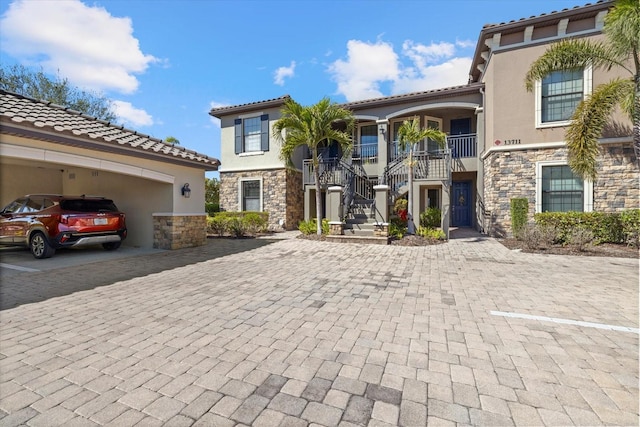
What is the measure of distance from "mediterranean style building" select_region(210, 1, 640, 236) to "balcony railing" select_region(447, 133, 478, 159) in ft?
0.16

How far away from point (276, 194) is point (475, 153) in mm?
10115

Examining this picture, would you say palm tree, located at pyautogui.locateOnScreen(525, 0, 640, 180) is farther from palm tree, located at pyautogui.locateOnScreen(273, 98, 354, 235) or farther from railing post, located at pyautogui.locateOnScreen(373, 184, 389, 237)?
palm tree, located at pyautogui.locateOnScreen(273, 98, 354, 235)

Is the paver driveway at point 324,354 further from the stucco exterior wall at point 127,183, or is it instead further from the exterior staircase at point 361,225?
the exterior staircase at point 361,225

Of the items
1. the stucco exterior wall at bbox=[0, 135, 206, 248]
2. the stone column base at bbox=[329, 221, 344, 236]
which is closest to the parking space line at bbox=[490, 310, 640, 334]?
the stone column base at bbox=[329, 221, 344, 236]

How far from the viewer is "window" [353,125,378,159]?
51.6 feet

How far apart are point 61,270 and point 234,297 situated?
4665mm

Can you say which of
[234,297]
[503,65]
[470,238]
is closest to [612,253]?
[470,238]

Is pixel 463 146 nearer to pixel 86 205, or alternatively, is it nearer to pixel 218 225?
pixel 218 225

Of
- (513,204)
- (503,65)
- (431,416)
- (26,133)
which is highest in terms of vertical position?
(503,65)

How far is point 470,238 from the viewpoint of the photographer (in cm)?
1160

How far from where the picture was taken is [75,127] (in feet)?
22.9

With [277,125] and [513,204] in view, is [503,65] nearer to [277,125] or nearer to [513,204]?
[513,204]

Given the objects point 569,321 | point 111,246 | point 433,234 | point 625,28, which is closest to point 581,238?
point 433,234

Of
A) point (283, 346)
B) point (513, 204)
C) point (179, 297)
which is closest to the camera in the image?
point (283, 346)
